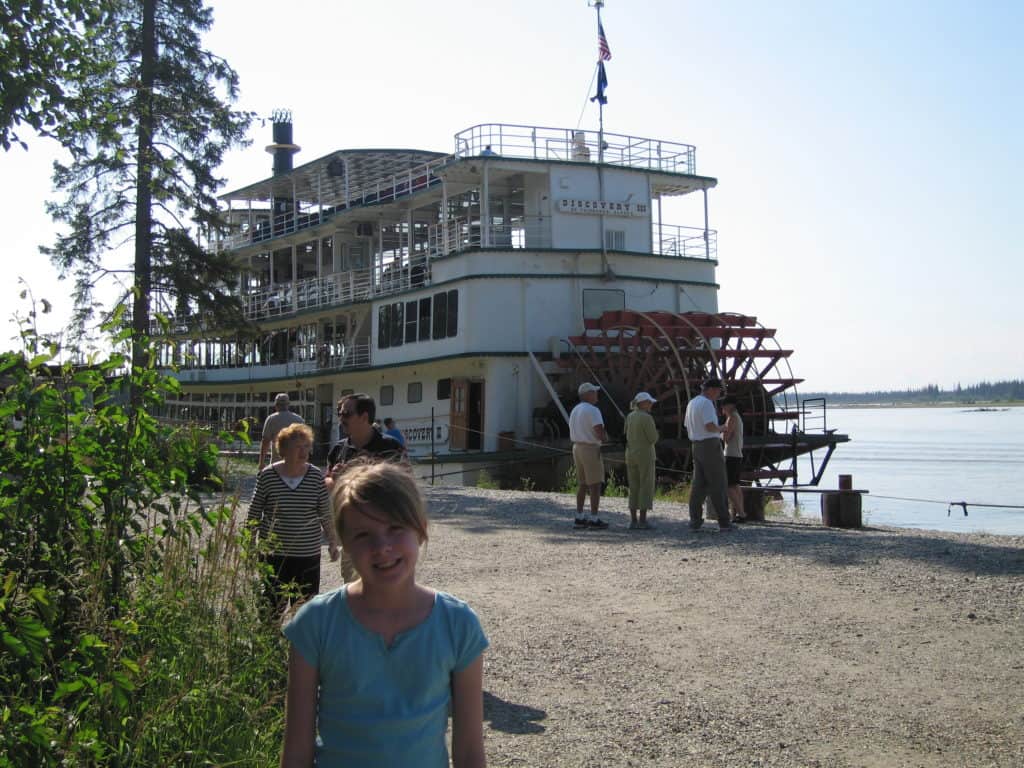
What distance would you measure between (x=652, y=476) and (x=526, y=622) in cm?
530

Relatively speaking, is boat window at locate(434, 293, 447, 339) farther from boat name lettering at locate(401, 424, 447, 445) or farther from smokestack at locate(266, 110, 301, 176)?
smokestack at locate(266, 110, 301, 176)

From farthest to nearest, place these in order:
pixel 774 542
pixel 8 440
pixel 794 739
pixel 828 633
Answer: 1. pixel 774 542
2. pixel 828 633
3. pixel 794 739
4. pixel 8 440

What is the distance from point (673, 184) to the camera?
26156mm

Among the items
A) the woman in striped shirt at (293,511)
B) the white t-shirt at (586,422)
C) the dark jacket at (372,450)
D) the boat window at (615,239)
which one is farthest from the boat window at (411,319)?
the woman in striped shirt at (293,511)

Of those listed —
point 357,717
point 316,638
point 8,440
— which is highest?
point 8,440

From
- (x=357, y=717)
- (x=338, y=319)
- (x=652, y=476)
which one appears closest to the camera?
(x=357, y=717)

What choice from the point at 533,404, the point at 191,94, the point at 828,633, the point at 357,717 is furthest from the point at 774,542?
the point at 191,94

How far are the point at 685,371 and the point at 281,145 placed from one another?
83.3ft

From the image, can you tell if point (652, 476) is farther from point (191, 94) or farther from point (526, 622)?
point (191, 94)

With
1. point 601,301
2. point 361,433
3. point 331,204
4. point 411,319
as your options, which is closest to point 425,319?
point 411,319

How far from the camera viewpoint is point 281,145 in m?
42.2

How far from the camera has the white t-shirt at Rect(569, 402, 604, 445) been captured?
12.3 metres

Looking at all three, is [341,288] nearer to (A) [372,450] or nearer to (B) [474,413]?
(B) [474,413]

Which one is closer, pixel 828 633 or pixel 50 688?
pixel 50 688
